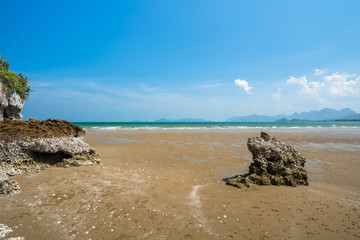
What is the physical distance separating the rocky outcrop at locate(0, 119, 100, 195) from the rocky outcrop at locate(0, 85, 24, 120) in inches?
349

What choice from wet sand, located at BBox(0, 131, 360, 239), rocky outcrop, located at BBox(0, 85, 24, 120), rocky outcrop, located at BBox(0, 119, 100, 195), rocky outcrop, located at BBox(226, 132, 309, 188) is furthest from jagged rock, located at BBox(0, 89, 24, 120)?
rocky outcrop, located at BBox(226, 132, 309, 188)

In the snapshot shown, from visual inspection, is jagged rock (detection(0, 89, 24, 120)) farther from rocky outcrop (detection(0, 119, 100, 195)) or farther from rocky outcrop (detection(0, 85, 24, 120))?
rocky outcrop (detection(0, 119, 100, 195))

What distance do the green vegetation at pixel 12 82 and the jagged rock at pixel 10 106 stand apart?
46cm

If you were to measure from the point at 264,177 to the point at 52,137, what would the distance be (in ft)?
28.5

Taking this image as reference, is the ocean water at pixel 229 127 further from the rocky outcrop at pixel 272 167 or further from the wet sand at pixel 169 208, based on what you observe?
the wet sand at pixel 169 208

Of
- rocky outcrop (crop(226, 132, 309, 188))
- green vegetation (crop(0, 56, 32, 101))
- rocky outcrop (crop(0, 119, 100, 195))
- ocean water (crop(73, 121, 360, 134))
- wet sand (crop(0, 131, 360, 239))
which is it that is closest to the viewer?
wet sand (crop(0, 131, 360, 239))

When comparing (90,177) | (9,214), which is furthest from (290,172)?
(9,214)

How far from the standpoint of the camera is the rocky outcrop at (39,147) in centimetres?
629

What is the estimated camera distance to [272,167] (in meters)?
6.28

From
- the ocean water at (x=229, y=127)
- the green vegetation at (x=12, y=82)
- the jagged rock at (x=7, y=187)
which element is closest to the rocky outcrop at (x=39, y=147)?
the jagged rock at (x=7, y=187)

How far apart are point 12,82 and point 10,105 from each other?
6.33 feet

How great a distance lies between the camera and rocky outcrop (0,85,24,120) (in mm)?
13098

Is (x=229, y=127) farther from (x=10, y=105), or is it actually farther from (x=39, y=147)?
(x=39, y=147)

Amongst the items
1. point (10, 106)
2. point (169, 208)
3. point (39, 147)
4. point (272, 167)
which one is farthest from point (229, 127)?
point (169, 208)
